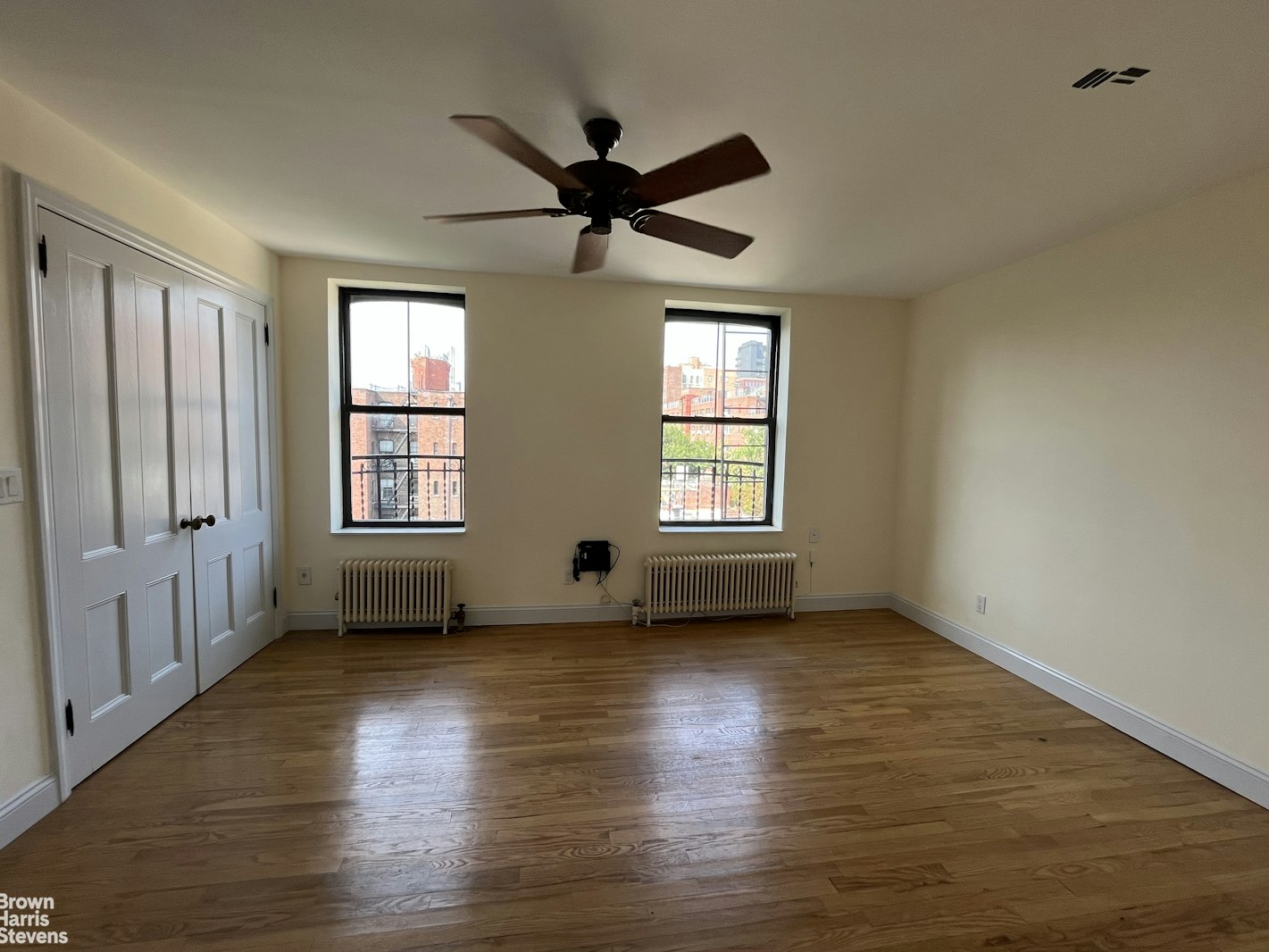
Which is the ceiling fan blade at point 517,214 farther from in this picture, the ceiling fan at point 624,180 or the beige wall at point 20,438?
the beige wall at point 20,438

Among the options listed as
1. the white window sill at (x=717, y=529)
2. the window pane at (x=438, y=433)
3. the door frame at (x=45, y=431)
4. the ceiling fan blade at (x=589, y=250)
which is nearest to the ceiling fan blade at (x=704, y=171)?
the ceiling fan blade at (x=589, y=250)

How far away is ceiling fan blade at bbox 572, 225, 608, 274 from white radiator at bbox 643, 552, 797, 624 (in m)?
2.22

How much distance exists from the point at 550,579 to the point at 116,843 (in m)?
2.43

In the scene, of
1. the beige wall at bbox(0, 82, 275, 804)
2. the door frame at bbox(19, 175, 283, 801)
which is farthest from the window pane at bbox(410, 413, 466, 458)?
the beige wall at bbox(0, 82, 275, 804)

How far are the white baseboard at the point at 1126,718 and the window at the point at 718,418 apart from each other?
169 centimetres

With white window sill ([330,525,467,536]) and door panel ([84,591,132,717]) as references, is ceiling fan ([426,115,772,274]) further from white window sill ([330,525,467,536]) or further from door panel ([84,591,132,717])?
white window sill ([330,525,467,536])

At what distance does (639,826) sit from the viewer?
5.88 ft

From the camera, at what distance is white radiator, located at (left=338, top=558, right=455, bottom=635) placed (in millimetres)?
3455

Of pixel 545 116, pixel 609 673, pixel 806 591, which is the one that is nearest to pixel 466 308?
pixel 545 116

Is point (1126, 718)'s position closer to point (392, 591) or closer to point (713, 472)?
point (713, 472)

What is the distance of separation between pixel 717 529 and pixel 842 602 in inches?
50.7

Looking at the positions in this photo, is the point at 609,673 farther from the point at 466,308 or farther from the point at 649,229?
the point at 466,308

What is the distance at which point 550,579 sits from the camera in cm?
379

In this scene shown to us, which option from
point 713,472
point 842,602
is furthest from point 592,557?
point 842,602
